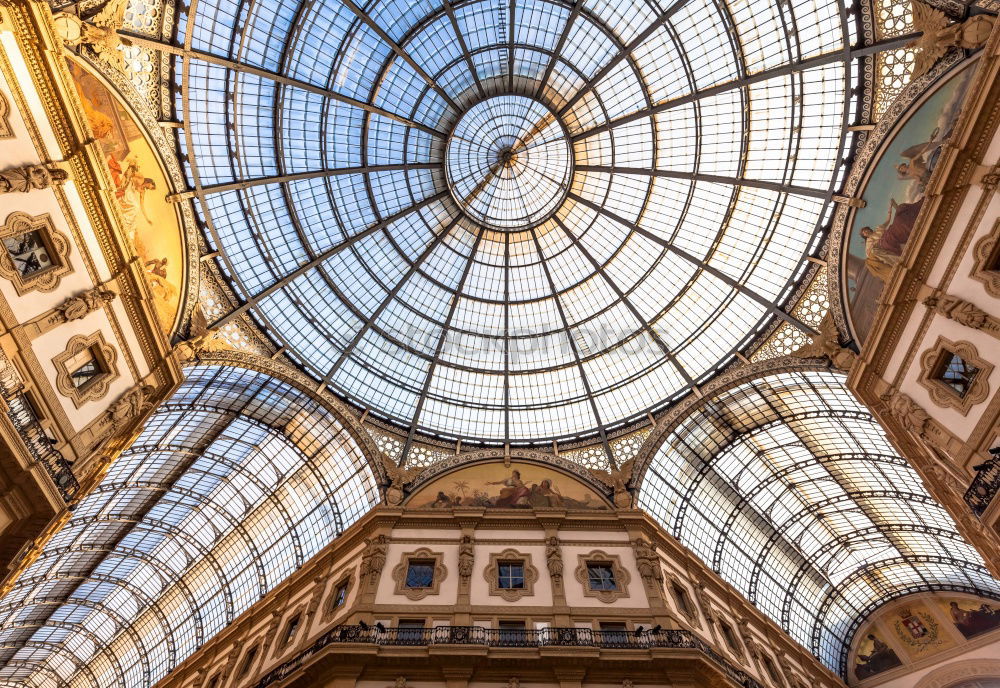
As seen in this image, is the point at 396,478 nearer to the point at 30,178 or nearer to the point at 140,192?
the point at 140,192

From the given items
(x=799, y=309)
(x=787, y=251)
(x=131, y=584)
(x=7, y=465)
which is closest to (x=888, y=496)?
(x=799, y=309)

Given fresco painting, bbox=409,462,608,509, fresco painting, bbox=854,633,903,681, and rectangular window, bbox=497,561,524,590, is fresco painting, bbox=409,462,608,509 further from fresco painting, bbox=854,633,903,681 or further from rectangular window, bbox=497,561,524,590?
fresco painting, bbox=854,633,903,681

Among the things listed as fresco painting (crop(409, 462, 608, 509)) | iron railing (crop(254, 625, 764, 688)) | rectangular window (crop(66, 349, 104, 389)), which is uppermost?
fresco painting (crop(409, 462, 608, 509))

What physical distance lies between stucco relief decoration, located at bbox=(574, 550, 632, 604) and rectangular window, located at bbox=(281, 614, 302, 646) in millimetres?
12913

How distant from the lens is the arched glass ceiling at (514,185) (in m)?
25.4

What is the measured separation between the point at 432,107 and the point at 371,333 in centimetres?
1280

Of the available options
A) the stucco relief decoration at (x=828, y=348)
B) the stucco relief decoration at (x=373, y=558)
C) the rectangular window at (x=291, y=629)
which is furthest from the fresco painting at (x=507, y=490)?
the stucco relief decoration at (x=828, y=348)

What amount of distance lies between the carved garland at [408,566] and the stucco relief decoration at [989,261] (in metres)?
22.3

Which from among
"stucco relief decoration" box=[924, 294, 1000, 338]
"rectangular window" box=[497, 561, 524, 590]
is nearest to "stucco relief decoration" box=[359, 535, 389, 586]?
"rectangular window" box=[497, 561, 524, 590]

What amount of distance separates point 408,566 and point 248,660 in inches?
395

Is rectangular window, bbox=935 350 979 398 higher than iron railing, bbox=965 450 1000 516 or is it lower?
higher

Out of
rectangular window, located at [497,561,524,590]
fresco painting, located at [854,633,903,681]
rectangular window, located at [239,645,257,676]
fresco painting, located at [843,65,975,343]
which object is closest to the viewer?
fresco painting, located at [843,65,975,343]

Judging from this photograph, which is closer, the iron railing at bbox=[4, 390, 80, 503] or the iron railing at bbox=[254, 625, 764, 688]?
the iron railing at bbox=[4, 390, 80, 503]

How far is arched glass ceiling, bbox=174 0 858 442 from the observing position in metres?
25.4
